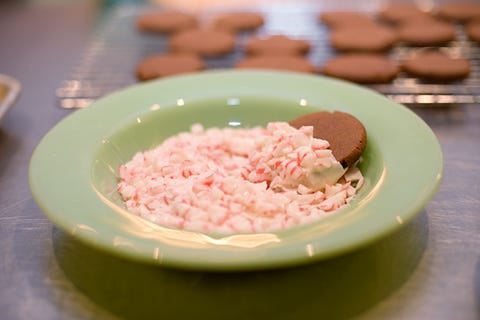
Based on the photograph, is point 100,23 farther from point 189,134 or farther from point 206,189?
point 206,189

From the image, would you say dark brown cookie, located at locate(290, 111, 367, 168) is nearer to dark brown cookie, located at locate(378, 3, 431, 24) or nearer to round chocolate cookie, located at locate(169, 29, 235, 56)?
round chocolate cookie, located at locate(169, 29, 235, 56)

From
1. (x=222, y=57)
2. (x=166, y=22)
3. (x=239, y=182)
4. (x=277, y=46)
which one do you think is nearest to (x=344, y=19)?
(x=277, y=46)

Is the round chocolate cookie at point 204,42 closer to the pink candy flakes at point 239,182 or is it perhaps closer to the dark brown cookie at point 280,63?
the dark brown cookie at point 280,63

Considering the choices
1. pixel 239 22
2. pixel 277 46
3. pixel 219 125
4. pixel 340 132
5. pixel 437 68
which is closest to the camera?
pixel 340 132

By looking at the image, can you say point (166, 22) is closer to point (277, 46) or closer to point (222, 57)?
point (222, 57)

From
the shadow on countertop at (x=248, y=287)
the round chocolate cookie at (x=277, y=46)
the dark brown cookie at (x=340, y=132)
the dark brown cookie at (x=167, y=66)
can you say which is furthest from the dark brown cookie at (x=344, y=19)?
the shadow on countertop at (x=248, y=287)

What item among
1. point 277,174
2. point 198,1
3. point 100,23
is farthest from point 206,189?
point 198,1

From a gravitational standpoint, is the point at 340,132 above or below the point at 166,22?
above
